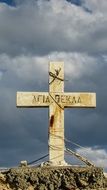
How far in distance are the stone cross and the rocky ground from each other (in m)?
1.91

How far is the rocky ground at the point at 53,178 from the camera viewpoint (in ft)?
47.7

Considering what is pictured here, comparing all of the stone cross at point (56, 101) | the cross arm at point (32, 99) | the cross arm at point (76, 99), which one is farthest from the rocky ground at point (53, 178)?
the cross arm at point (76, 99)

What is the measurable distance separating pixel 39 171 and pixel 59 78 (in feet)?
13.7

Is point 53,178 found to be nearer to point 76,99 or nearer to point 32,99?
point 32,99

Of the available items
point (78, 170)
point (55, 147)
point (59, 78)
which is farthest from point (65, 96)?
point (78, 170)

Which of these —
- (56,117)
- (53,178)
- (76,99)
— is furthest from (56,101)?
(53,178)

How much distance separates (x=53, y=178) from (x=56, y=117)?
307cm

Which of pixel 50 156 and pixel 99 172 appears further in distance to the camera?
pixel 50 156

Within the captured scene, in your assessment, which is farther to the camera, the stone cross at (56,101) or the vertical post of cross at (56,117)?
the stone cross at (56,101)

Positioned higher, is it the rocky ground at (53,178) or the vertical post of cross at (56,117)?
the vertical post of cross at (56,117)

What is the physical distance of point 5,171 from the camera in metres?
14.9

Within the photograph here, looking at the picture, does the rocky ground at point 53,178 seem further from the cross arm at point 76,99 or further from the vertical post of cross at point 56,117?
the cross arm at point 76,99

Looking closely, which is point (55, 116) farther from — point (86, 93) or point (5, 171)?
point (5, 171)

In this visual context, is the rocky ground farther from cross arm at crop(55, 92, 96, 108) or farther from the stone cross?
cross arm at crop(55, 92, 96, 108)
